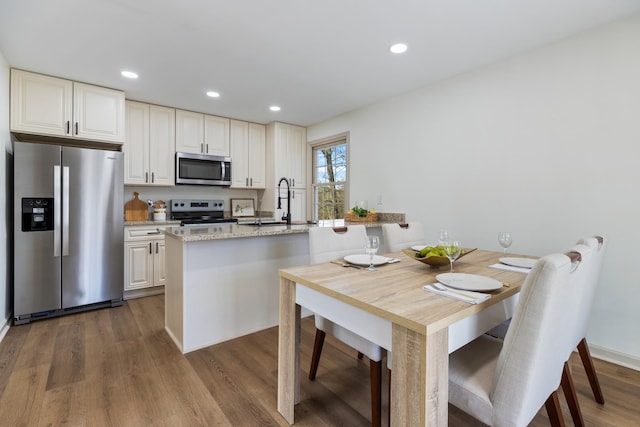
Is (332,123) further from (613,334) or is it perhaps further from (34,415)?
(34,415)

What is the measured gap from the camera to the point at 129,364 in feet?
6.63

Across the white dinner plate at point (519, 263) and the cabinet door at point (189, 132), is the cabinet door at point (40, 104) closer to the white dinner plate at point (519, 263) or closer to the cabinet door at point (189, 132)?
the cabinet door at point (189, 132)

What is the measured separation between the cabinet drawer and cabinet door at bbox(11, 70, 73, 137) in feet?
3.70

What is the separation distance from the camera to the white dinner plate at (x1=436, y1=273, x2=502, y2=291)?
1173 millimetres

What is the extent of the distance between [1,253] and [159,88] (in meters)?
2.06

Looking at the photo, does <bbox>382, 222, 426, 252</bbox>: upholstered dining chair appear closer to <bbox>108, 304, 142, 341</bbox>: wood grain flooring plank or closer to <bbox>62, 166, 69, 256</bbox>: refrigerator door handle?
<bbox>108, 304, 142, 341</bbox>: wood grain flooring plank

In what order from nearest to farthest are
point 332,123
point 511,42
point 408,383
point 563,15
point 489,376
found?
point 408,383 < point 489,376 < point 563,15 < point 511,42 < point 332,123

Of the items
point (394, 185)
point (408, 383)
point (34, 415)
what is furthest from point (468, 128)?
point (34, 415)

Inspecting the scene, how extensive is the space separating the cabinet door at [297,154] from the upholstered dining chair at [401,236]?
2553 millimetres

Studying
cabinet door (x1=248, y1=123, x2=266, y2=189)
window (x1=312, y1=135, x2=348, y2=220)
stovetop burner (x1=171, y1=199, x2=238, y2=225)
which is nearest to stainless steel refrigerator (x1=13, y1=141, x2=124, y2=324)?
stovetop burner (x1=171, y1=199, x2=238, y2=225)

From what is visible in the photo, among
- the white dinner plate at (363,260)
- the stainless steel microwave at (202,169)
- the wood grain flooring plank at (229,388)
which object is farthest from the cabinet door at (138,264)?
the white dinner plate at (363,260)

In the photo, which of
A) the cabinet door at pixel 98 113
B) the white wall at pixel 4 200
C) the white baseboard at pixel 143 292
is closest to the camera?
the white wall at pixel 4 200

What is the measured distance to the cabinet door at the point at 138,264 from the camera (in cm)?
334

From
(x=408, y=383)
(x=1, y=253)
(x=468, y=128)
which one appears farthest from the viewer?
(x=468, y=128)
